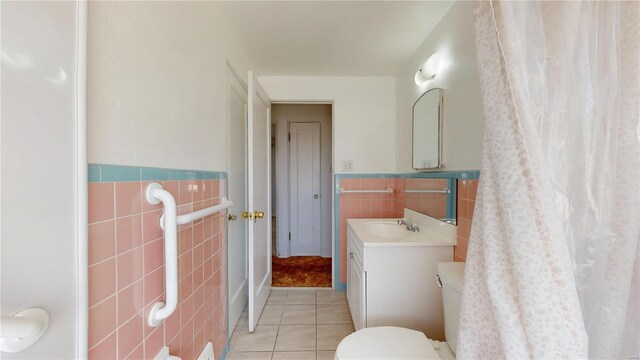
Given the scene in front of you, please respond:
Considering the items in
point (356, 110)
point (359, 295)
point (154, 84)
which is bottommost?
point (359, 295)

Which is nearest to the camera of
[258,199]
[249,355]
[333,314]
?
[249,355]

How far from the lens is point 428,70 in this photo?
1671 millimetres

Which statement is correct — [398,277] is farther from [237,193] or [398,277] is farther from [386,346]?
[237,193]

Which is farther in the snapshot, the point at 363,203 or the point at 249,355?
the point at 363,203

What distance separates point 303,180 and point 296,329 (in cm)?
201

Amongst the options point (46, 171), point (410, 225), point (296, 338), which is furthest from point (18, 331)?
point (410, 225)

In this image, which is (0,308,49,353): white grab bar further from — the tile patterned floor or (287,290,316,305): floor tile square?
(287,290,316,305): floor tile square

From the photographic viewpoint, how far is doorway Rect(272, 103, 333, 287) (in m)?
3.48

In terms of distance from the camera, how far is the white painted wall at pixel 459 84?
3.98 feet

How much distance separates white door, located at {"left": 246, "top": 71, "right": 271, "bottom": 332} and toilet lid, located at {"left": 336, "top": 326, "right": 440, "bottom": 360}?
3.05 feet

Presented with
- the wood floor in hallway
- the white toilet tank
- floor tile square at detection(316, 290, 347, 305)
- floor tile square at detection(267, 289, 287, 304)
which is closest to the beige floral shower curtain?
the white toilet tank

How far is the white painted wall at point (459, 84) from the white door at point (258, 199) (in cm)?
127

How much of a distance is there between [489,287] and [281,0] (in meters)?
1.65

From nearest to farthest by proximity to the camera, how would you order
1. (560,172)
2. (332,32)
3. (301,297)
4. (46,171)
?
(46,171) → (560,172) → (332,32) → (301,297)
